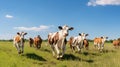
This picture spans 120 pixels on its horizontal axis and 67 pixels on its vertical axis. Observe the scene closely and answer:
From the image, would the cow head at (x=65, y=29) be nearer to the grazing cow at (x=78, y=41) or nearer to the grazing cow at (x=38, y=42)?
the grazing cow at (x=78, y=41)

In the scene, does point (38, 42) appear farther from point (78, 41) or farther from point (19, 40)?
point (19, 40)

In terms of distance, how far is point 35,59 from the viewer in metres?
22.6

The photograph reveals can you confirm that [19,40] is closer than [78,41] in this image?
Yes

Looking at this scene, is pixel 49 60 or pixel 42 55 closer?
pixel 49 60

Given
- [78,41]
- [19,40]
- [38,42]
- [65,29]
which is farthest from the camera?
[38,42]

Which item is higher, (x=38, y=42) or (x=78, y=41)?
(x=78, y=41)

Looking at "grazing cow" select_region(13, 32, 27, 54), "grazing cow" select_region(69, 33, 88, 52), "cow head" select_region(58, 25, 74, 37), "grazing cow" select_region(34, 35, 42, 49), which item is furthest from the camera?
"grazing cow" select_region(34, 35, 42, 49)

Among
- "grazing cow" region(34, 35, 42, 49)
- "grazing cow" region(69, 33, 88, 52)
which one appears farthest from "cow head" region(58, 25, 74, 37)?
"grazing cow" region(34, 35, 42, 49)

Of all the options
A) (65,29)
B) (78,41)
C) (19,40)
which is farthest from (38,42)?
(65,29)

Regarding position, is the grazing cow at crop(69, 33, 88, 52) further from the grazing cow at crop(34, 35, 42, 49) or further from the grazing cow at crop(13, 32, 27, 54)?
the grazing cow at crop(13, 32, 27, 54)

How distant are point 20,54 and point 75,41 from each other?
10136 millimetres

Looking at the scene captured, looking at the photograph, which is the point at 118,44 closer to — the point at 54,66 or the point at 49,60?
the point at 49,60

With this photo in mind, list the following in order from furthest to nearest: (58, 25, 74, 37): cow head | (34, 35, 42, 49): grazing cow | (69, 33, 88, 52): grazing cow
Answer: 1. (34, 35, 42, 49): grazing cow
2. (69, 33, 88, 52): grazing cow
3. (58, 25, 74, 37): cow head

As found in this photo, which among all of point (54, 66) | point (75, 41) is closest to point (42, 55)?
point (54, 66)
